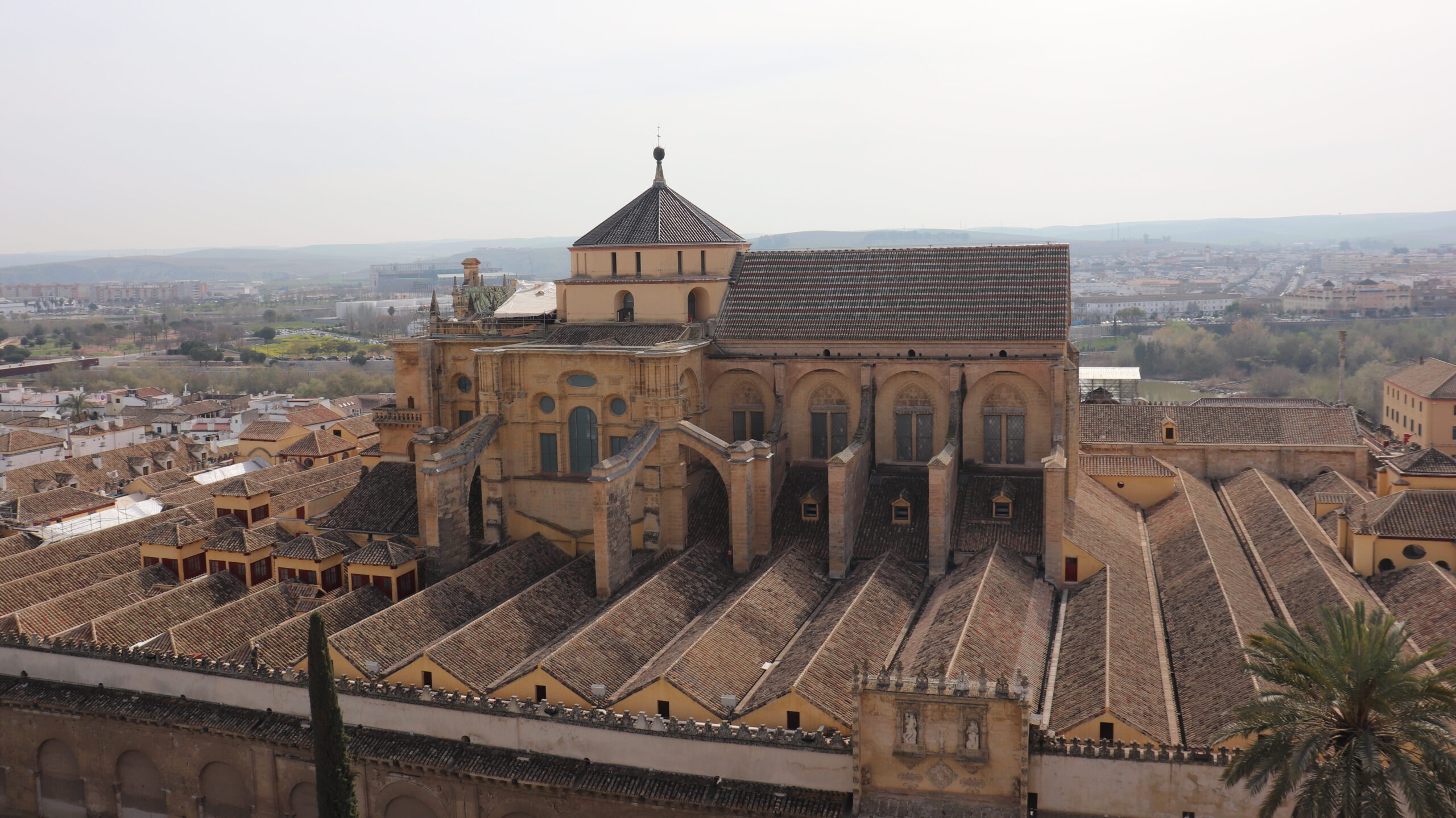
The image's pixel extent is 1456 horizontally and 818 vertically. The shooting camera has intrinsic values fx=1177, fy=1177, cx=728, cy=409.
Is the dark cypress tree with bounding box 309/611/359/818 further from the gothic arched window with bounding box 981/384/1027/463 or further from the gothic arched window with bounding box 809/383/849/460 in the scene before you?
the gothic arched window with bounding box 981/384/1027/463

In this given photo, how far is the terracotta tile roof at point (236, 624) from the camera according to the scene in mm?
32625

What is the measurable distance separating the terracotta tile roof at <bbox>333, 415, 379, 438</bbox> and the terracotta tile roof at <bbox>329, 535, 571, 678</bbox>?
29350 millimetres

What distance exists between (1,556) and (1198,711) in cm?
3934

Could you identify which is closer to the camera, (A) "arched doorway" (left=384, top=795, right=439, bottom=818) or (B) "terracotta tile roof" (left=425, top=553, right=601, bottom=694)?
(A) "arched doorway" (left=384, top=795, right=439, bottom=818)

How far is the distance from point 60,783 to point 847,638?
897 inches

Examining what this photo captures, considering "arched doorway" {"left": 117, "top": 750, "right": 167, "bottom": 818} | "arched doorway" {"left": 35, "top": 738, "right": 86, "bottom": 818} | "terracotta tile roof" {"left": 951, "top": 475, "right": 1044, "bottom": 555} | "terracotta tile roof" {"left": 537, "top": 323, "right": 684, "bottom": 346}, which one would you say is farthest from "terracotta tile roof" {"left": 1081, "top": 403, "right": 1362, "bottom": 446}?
"arched doorway" {"left": 35, "top": 738, "right": 86, "bottom": 818}

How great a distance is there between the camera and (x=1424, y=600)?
34.2 meters

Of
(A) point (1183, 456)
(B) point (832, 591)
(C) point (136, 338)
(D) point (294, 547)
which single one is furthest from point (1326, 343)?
(C) point (136, 338)

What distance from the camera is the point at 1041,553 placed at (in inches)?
1441

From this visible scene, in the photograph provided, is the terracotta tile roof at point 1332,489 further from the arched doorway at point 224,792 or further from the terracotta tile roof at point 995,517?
the arched doorway at point 224,792

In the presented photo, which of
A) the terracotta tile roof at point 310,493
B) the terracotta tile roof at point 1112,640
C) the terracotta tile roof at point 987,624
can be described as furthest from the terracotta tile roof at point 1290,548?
the terracotta tile roof at point 310,493

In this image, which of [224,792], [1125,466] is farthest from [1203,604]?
[224,792]

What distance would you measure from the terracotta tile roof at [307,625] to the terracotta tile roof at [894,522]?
1416 cm

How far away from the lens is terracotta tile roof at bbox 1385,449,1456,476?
131ft
